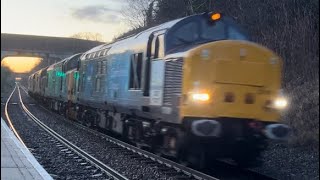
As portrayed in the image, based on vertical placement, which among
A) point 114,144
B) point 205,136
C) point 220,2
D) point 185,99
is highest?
point 220,2

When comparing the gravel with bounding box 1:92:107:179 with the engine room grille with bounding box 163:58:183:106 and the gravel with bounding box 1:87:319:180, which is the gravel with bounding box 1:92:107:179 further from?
the engine room grille with bounding box 163:58:183:106

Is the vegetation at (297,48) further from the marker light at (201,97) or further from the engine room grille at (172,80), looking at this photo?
the engine room grille at (172,80)

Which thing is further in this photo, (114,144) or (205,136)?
(114,144)

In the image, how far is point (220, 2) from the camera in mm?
15016

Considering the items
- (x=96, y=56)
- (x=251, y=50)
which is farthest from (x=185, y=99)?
(x=96, y=56)

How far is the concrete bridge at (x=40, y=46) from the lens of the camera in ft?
26.7

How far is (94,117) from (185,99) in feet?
36.0

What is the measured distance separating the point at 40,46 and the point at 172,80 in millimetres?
8775

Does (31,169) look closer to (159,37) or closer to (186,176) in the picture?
(186,176)

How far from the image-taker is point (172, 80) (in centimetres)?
958

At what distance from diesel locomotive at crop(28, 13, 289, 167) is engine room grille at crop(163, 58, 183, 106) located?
2cm

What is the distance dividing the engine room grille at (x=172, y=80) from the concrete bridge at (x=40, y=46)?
115 inches

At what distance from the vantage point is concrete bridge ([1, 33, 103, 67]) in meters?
8.13

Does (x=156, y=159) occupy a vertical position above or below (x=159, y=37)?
below
